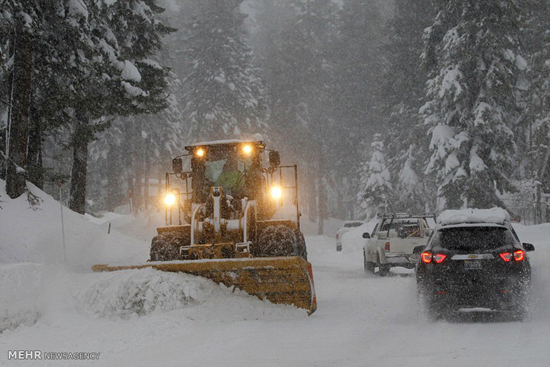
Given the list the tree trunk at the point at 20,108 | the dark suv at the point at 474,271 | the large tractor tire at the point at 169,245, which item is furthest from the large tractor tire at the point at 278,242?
the tree trunk at the point at 20,108

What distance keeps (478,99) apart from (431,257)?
746 inches

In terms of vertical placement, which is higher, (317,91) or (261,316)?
(317,91)

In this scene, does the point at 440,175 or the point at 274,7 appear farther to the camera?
the point at 274,7

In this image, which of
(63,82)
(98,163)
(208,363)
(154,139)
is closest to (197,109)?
(154,139)

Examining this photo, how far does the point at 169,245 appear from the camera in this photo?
1212cm

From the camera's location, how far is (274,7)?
98.4 metres

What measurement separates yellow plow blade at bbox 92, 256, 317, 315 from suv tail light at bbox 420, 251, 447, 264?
1.82 meters

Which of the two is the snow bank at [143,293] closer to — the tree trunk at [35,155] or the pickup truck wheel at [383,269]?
the tree trunk at [35,155]

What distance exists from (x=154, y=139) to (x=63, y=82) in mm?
30303

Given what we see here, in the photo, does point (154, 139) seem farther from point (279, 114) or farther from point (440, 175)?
point (440, 175)

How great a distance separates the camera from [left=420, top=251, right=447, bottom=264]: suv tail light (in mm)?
9523

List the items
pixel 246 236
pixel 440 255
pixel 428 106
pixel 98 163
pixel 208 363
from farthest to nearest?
pixel 98 163, pixel 428 106, pixel 246 236, pixel 440 255, pixel 208 363

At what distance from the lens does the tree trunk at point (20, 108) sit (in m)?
14.5

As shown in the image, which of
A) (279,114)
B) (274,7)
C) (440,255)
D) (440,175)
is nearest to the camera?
(440,255)
